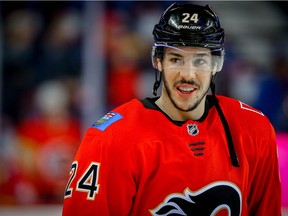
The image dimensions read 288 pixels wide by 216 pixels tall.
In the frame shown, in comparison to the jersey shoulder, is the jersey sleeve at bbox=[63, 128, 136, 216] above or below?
below

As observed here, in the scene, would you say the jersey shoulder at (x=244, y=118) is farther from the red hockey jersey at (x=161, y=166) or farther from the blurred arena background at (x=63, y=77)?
the blurred arena background at (x=63, y=77)

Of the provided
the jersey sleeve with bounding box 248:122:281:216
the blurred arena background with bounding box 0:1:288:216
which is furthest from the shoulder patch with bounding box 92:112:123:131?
the blurred arena background with bounding box 0:1:288:216

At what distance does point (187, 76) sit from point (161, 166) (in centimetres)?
35

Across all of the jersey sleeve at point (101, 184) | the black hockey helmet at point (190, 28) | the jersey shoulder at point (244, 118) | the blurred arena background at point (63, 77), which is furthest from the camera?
the blurred arena background at point (63, 77)

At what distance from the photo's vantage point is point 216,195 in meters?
3.02

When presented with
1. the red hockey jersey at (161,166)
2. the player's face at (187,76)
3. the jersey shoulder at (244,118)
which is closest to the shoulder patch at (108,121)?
the red hockey jersey at (161,166)

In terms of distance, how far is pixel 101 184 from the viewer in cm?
294

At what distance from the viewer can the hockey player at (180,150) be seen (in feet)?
9.68

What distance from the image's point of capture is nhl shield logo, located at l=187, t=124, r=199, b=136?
10.1 feet

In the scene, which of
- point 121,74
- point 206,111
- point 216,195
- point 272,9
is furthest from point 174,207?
point 272,9

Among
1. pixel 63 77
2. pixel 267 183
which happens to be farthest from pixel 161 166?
pixel 63 77

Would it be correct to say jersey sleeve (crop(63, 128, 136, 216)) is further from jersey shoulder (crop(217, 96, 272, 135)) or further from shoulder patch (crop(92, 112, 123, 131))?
jersey shoulder (crop(217, 96, 272, 135))

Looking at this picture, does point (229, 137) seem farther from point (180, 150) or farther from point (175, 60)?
point (175, 60)

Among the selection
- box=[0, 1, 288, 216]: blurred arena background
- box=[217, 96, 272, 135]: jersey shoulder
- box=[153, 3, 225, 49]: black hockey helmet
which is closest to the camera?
box=[153, 3, 225, 49]: black hockey helmet
